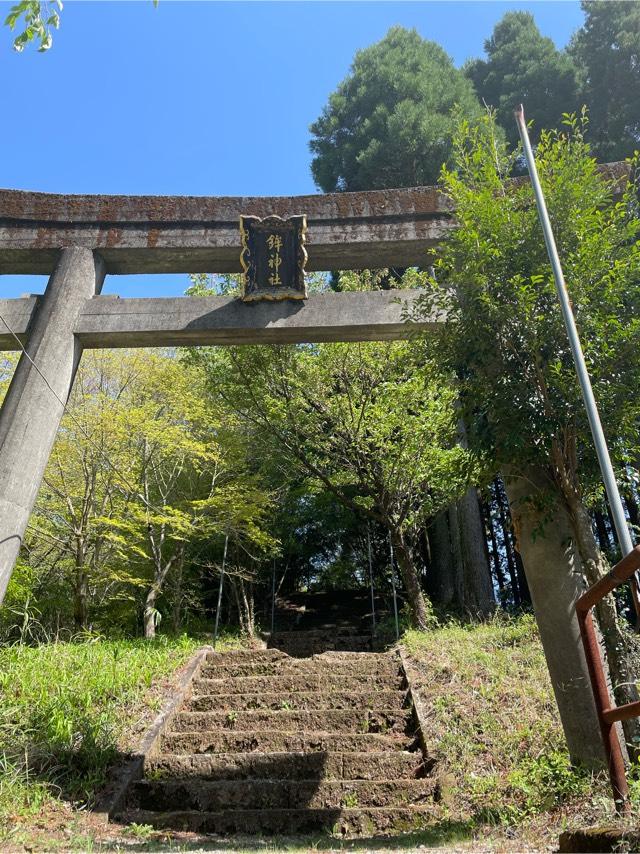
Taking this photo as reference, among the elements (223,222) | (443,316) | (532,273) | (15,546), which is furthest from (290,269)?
(15,546)

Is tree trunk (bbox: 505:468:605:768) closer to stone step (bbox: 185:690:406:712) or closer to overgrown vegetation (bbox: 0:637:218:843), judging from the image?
stone step (bbox: 185:690:406:712)

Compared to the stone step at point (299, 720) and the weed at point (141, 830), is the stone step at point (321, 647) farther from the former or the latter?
the weed at point (141, 830)

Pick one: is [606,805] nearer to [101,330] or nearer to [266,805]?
[266,805]

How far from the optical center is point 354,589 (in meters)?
17.0

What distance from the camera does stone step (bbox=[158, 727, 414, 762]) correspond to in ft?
19.0

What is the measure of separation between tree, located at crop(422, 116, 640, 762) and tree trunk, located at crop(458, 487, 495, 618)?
20.6 feet

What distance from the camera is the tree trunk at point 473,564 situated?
1075 centimetres

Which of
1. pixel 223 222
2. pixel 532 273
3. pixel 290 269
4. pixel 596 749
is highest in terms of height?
pixel 223 222

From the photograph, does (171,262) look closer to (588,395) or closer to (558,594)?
(588,395)

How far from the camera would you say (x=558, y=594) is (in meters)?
4.35

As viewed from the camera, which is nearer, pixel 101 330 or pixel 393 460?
pixel 101 330

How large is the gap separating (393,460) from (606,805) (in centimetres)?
634

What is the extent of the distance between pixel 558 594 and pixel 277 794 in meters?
2.70

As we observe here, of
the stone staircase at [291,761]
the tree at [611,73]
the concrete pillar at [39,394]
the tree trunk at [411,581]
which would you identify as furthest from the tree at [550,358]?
the tree at [611,73]
